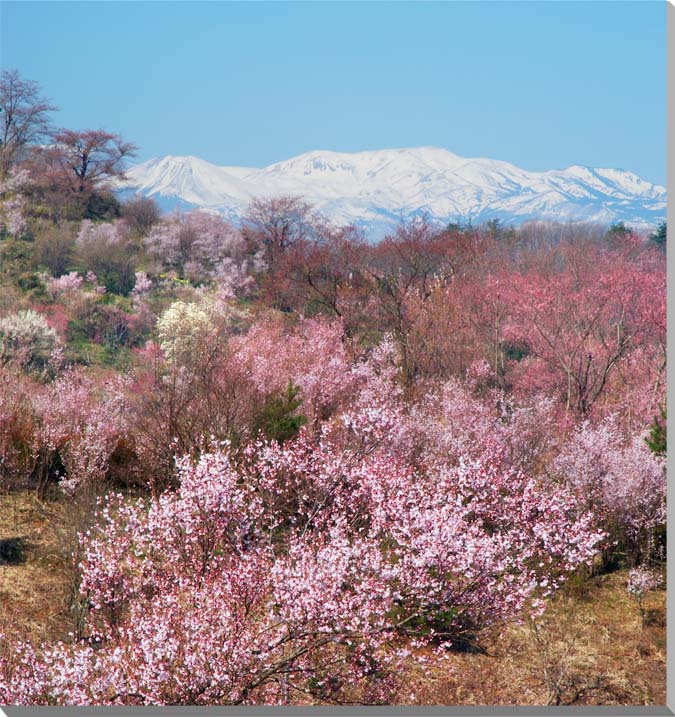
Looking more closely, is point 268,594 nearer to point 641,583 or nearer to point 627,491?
point 641,583

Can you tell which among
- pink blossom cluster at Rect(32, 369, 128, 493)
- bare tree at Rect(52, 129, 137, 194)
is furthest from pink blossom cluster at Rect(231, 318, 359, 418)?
bare tree at Rect(52, 129, 137, 194)

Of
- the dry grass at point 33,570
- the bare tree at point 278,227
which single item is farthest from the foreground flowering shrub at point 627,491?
the bare tree at point 278,227

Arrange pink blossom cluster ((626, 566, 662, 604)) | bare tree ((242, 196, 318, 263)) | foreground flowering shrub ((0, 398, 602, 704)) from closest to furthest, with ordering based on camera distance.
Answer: foreground flowering shrub ((0, 398, 602, 704))
pink blossom cluster ((626, 566, 662, 604))
bare tree ((242, 196, 318, 263))

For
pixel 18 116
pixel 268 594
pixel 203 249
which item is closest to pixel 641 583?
pixel 268 594

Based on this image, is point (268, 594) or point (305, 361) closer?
point (268, 594)

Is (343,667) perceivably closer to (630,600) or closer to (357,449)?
(357,449)

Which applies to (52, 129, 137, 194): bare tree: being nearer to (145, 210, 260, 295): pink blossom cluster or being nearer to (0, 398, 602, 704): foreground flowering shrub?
(145, 210, 260, 295): pink blossom cluster

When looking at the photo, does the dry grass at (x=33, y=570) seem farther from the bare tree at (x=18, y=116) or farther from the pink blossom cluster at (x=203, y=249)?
the pink blossom cluster at (x=203, y=249)
